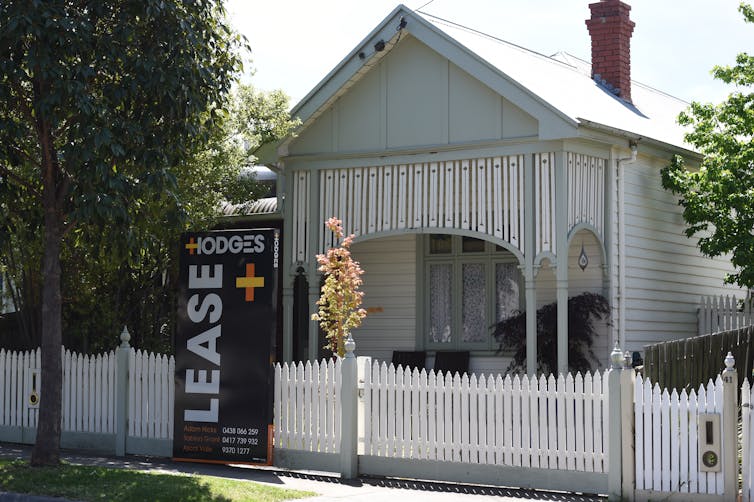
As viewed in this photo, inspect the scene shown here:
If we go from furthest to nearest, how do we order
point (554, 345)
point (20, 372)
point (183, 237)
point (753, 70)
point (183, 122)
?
point (753, 70), point (554, 345), point (20, 372), point (183, 237), point (183, 122)

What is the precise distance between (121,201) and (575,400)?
5332mm

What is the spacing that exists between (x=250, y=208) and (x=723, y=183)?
317 inches

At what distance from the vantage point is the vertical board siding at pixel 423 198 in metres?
15.9

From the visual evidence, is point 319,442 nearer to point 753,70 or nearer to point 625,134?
point 625,134

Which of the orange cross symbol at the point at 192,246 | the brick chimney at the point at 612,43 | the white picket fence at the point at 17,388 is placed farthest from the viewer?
the brick chimney at the point at 612,43

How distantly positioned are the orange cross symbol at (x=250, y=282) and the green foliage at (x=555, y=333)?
5415 mm

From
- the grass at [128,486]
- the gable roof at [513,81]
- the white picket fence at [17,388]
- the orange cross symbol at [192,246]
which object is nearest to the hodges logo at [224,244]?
the orange cross symbol at [192,246]

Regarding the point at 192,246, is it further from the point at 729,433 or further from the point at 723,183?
the point at 723,183

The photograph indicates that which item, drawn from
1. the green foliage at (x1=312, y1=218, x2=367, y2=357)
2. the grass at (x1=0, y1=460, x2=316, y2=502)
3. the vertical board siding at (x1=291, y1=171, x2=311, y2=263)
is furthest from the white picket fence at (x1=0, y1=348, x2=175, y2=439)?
the vertical board siding at (x1=291, y1=171, x2=311, y2=263)

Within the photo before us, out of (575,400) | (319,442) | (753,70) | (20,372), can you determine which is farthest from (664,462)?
(753,70)

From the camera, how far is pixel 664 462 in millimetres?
10539

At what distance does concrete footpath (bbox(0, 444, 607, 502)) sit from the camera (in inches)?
436

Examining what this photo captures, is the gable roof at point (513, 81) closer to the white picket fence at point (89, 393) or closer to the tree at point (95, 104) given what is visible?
the tree at point (95, 104)

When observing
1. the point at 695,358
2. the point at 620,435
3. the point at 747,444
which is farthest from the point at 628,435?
the point at 695,358
